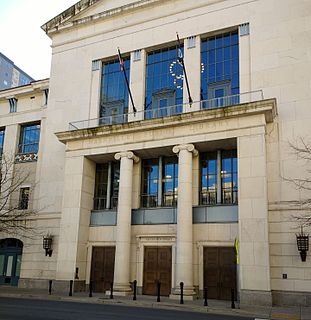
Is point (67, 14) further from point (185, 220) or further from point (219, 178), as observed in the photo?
point (185, 220)

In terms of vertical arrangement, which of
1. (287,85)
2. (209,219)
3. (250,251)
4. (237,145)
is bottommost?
→ (250,251)

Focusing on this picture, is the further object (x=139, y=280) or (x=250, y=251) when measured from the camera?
(x=139, y=280)

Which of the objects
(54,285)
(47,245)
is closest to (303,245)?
(54,285)

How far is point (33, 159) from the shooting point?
30.4 meters

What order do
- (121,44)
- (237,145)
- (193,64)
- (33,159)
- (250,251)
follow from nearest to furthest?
1. (250,251)
2. (237,145)
3. (193,64)
4. (121,44)
5. (33,159)

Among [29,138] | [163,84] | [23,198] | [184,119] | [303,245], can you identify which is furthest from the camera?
[29,138]

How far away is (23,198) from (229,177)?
15.4 meters

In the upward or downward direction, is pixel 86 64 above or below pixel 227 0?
below

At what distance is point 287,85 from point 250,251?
916cm

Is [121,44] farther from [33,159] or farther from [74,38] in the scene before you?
[33,159]

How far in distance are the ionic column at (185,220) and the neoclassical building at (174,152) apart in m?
0.06

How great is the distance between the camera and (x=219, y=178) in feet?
76.5

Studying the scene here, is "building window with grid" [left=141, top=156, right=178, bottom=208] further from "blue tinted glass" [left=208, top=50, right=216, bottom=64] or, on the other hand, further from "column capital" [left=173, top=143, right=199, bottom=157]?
"blue tinted glass" [left=208, top=50, right=216, bottom=64]

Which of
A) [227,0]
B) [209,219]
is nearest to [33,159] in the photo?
[209,219]
